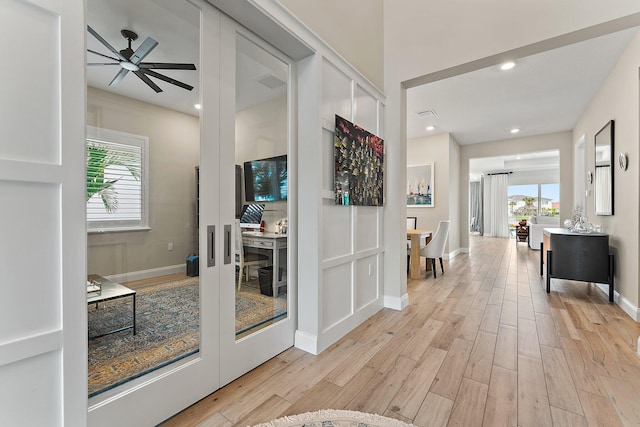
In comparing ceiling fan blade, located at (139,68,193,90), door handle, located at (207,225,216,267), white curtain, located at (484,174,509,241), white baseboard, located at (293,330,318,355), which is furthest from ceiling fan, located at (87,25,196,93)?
white curtain, located at (484,174,509,241)

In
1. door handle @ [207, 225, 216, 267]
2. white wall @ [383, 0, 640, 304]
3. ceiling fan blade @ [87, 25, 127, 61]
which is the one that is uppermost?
white wall @ [383, 0, 640, 304]

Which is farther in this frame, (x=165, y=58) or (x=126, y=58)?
(x=165, y=58)

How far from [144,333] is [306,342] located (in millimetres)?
1152

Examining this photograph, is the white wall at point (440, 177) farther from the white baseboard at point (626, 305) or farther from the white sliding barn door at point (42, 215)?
the white sliding barn door at point (42, 215)

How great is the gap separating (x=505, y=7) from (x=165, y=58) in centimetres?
266

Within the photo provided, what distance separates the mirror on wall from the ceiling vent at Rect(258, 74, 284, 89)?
4.07m

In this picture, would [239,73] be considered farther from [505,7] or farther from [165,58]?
[505,7]

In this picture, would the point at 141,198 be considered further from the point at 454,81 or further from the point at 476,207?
the point at 476,207

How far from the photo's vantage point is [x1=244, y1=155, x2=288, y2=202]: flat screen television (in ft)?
6.39

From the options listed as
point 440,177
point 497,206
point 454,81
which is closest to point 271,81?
point 454,81

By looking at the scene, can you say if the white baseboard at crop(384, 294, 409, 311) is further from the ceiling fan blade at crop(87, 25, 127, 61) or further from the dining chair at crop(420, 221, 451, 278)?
the ceiling fan blade at crop(87, 25, 127, 61)

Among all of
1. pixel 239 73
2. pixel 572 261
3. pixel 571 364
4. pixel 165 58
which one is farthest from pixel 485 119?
pixel 165 58

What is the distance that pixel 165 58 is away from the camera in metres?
1.53

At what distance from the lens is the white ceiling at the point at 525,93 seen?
128 inches
